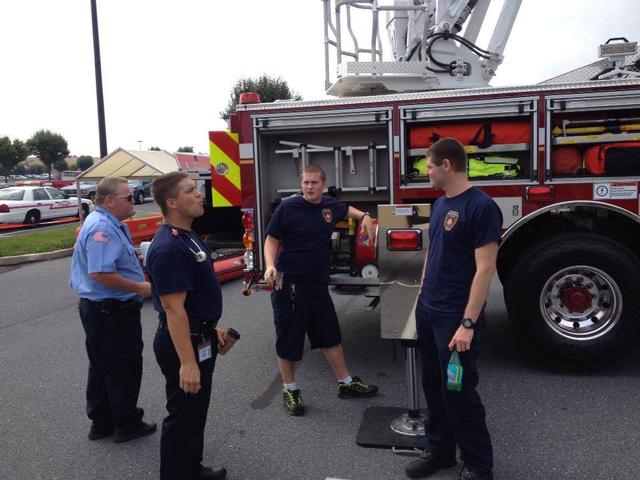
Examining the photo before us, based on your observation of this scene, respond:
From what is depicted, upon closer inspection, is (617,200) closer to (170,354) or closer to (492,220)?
(492,220)

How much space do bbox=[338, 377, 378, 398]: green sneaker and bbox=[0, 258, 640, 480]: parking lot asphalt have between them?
6 cm

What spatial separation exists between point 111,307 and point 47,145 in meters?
66.8

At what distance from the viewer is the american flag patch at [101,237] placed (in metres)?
3.38

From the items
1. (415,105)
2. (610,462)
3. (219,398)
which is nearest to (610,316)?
(610,462)

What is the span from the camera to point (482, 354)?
4.98 m

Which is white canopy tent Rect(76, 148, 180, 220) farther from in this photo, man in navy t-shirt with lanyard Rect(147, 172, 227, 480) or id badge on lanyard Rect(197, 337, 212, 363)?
A: id badge on lanyard Rect(197, 337, 212, 363)

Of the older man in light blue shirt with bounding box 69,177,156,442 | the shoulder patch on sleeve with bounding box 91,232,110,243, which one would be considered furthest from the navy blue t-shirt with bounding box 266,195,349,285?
the shoulder patch on sleeve with bounding box 91,232,110,243

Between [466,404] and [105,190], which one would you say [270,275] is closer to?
[105,190]

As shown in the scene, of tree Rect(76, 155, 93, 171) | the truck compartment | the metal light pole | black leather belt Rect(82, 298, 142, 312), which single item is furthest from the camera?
tree Rect(76, 155, 93, 171)

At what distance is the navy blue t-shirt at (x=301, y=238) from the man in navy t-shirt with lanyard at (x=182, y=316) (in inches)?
45.1

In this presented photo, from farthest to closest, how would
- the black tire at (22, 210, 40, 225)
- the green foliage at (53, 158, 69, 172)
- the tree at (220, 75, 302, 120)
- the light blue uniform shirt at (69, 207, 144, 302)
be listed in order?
the green foliage at (53, 158, 69, 172)
the tree at (220, 75, 302, 120)
the black tire at (22, 210, 40, 225)
the light blue uniform shirt at (69, 207, 144, 302)

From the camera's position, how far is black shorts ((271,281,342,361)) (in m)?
3.95

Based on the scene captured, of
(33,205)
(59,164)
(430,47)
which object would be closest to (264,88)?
(33,205)

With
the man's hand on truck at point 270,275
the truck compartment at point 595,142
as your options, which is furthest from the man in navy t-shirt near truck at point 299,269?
the truck compartment at point 595,142
